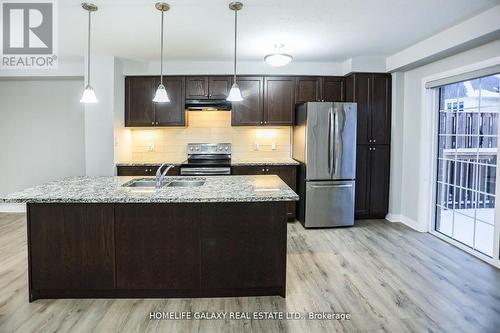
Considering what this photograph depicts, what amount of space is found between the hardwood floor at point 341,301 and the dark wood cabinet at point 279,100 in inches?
85.2

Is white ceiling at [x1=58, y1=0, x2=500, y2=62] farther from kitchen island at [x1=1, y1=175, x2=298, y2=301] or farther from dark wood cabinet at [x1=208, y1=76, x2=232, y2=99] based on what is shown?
kitchen island at [x1=1, y1=175, x2=298, y2=301]

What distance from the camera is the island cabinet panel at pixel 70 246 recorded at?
2537 mm

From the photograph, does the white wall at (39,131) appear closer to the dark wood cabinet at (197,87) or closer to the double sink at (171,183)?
the dark wood cabinet at (197,87)

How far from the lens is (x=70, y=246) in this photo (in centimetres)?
256

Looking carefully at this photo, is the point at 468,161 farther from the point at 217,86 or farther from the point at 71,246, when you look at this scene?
the point at 71,246

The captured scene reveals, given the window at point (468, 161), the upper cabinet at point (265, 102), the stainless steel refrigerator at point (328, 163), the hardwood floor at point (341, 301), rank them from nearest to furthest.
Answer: the hardwood floor at point (341, 301) < the window at point (468, 161) < the stainless steel refrigerator at point (328, 163) < the upper cabinet at point (265, 102)

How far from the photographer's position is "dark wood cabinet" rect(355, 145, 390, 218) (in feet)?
16.3

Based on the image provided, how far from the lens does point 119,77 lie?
4957 millimetres

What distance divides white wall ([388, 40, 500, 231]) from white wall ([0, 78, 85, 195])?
5033mm

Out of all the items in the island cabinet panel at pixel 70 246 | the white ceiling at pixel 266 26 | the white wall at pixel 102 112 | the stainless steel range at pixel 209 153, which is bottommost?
the island cabinet panel at pixel 70 246

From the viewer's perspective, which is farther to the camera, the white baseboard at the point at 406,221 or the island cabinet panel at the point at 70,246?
the white baseboard at the point at 406,221

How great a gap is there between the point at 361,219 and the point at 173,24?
12.5 feet

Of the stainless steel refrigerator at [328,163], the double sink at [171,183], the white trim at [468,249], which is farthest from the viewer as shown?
the stainless steel refrigerator at [328,163]
